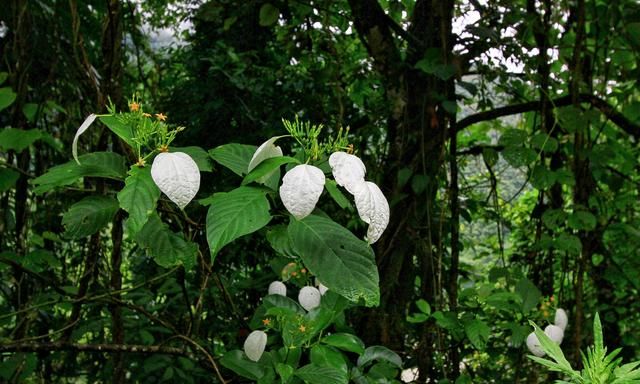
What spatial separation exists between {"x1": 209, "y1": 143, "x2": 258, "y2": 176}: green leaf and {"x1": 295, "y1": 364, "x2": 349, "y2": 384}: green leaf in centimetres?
31

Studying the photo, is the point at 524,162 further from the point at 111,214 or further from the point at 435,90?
the point at 111,214

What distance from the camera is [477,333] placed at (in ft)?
3.97

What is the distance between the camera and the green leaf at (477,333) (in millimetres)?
1188

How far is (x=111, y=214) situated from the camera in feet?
2.43

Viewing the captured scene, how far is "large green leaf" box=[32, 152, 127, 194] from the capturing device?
0.69 meters

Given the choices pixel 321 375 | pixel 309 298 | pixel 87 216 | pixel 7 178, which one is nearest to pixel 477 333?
pixel 309 298

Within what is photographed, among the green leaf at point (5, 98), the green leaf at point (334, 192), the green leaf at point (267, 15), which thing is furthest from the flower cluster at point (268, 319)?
the green leaf at point (267, 15)

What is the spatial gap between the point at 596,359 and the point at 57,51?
169cm

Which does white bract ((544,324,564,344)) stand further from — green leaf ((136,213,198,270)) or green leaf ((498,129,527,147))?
green leaf ((136,213,198,270))

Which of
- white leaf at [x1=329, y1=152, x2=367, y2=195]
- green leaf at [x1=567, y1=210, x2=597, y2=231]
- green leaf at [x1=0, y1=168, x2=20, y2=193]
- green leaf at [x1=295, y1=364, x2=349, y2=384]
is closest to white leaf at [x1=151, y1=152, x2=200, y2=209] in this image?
white leaf at [x1=329, y1=152, x2=367, y2=195]

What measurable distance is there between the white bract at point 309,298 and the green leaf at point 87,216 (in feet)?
1.57

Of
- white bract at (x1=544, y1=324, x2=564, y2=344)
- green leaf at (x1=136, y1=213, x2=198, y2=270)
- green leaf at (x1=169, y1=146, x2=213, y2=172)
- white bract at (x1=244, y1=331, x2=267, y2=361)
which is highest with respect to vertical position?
green leaf at (x1=169, y1=146, x2=213, y2=172)

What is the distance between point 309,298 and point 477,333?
35 cm

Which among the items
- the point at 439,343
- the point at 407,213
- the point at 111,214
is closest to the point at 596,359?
the point at 111,214
